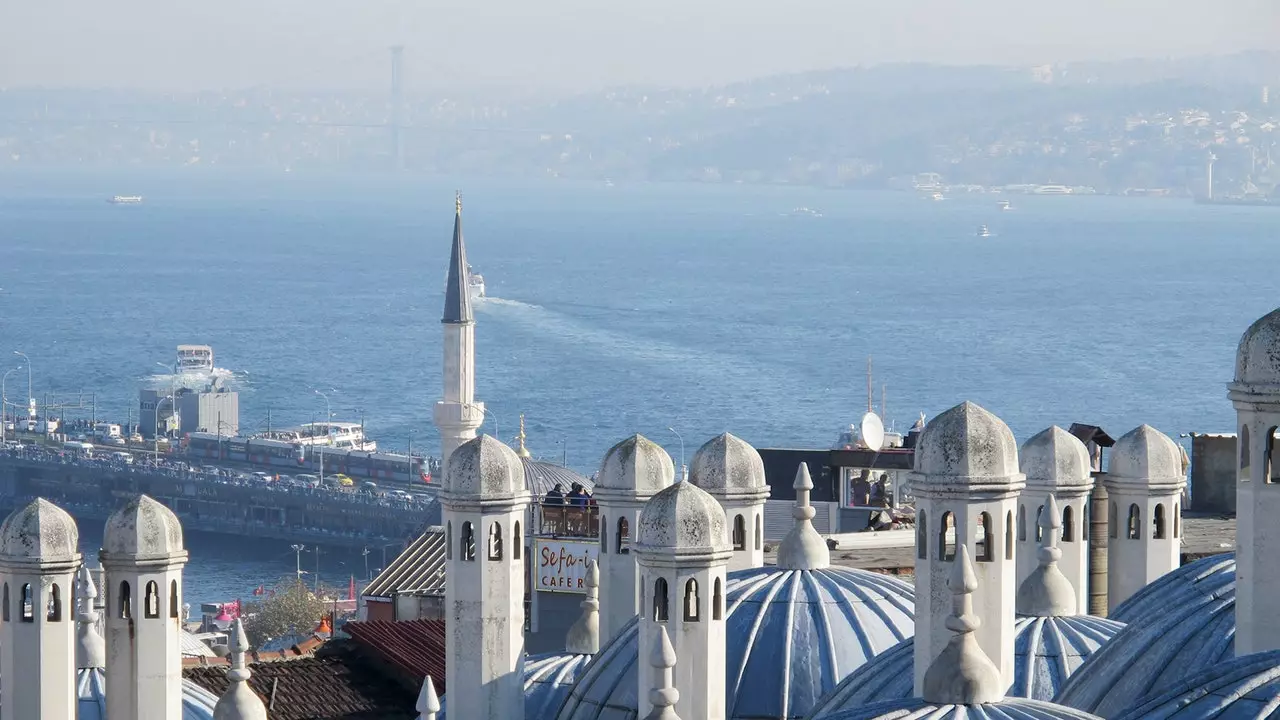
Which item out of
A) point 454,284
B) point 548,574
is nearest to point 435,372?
point 454,284

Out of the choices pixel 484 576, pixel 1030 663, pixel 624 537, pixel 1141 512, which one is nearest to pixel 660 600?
pixel 484 576

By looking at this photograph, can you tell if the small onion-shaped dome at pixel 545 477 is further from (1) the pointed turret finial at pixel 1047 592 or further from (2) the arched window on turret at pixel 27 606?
(2) the arched window on turret at pixel 27 606

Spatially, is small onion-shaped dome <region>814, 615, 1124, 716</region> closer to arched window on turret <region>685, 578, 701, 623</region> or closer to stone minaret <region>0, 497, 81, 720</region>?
arched window on turret <region>685, 578, 701, 623</region>

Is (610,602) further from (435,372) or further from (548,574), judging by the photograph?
(435,372)

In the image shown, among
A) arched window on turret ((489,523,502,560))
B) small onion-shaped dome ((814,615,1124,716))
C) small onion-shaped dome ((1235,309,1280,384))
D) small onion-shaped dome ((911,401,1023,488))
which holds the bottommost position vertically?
small onion-shaped dome ((814,615,1124,716))

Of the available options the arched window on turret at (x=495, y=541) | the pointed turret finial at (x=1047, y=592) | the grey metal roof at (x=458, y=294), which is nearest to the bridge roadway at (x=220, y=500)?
the grey metal roof at (x=458, y=294)

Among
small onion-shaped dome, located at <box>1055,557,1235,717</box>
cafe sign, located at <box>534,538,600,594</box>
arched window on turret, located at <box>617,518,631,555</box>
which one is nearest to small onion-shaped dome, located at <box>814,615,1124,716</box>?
small onion-shaped dome, located at <box>1055,557,1235,717</box>
